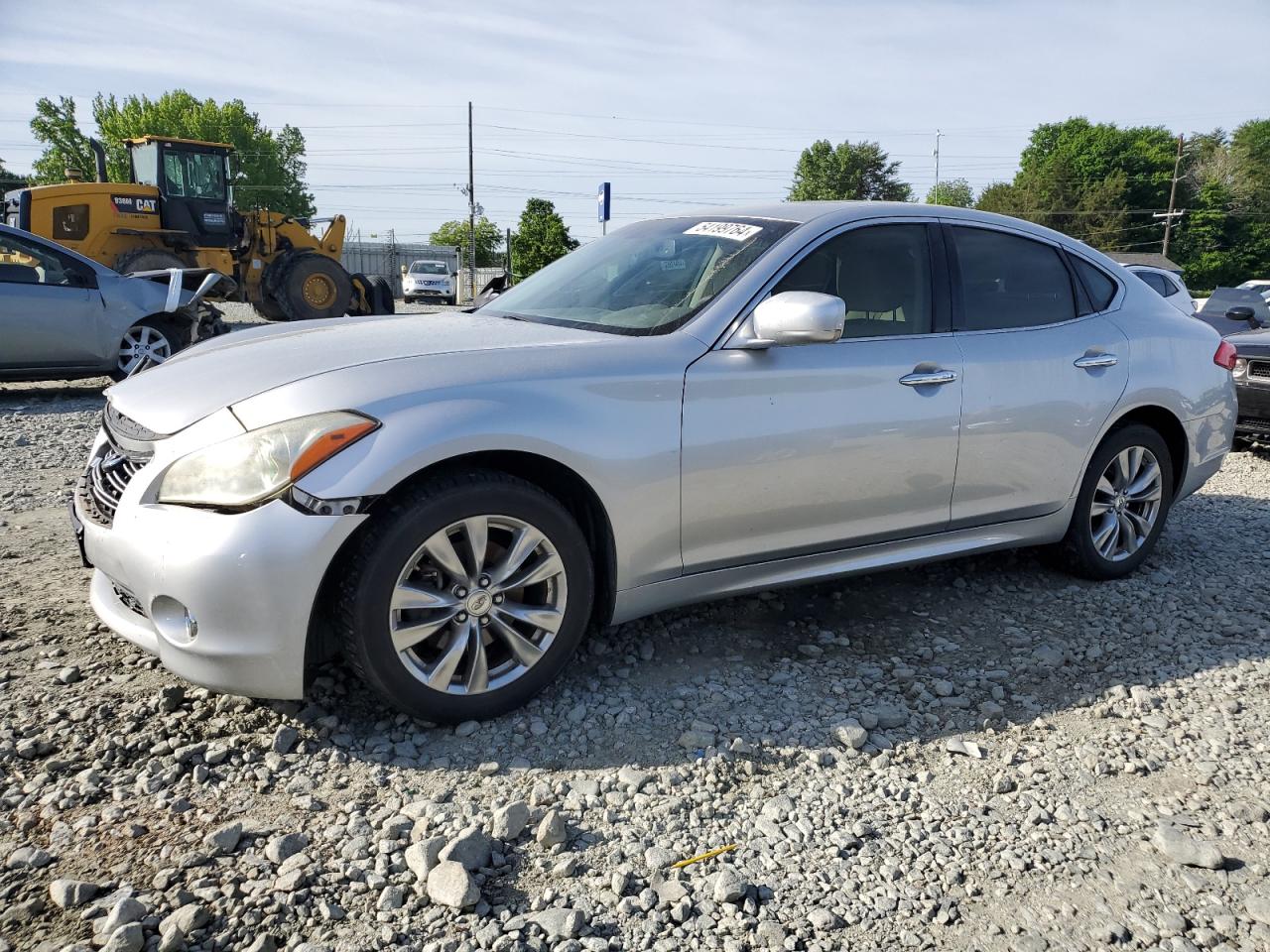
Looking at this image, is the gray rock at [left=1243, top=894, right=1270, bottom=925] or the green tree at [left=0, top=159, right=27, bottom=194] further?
the green tree at [left=0, top=159, right=27, bottom=194]

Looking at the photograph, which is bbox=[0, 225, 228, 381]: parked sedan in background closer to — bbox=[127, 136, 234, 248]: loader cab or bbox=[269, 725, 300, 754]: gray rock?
bbox=[269, 725, 300, 754]: gray rock

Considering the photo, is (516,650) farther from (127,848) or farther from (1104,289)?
(1104,289)

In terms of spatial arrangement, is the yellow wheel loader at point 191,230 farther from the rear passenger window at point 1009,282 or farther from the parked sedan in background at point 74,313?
the rear passenger window at point 1009,282

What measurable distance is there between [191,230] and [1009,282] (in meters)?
15.4

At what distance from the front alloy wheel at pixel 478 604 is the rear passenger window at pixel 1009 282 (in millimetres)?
2047

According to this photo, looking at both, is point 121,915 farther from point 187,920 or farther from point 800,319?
point 800,319

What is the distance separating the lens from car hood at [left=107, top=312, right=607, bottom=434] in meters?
2.87

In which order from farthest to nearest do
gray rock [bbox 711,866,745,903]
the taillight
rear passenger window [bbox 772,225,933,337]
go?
the taillight, rear passenger window [bbox 772,225,933,337], gray rock [bbox 711,866,745,903]

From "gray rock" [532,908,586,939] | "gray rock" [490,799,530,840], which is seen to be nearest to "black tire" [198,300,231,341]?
"gray rock" [490,799,530,840]

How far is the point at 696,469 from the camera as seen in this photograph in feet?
10.4

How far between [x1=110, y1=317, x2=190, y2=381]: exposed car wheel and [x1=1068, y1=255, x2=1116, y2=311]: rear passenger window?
26.6ft

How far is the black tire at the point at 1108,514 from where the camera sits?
170 inches

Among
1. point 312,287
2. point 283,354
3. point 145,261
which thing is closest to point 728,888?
point 283,354

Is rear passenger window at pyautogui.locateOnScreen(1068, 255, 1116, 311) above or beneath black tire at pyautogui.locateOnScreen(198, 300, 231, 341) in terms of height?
above
